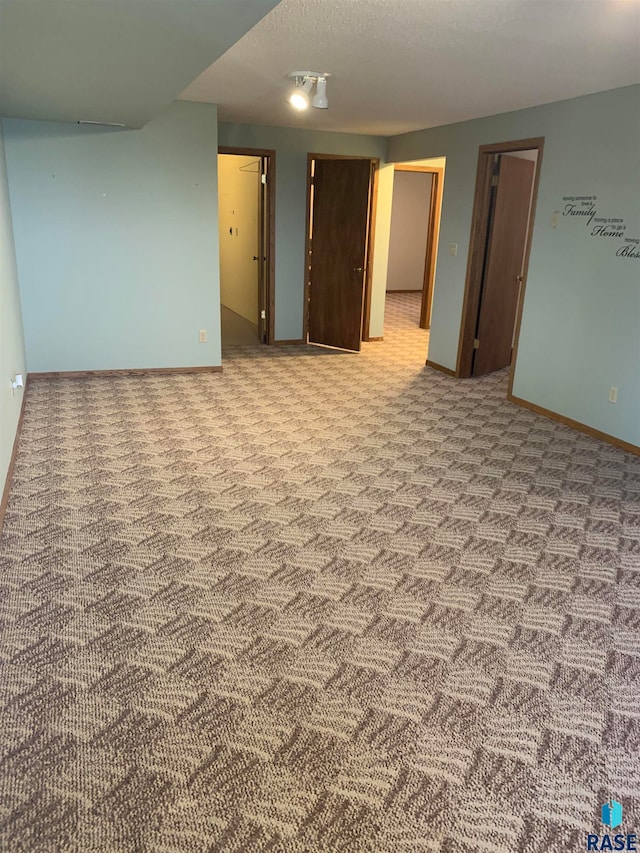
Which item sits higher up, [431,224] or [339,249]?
[431,224]

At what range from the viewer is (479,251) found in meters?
5.91

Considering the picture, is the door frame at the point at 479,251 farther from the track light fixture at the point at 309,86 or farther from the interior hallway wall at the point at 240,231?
the interior hallway wall at the point at 240,231

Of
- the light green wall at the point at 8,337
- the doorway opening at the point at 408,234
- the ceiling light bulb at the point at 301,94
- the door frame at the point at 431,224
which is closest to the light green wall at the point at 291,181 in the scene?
the door frame at the point at 431,224

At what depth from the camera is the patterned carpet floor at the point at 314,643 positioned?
Result: 168 cm

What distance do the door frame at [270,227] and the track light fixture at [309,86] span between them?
7.94 feet

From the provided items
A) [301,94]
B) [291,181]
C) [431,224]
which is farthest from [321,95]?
[431,224]

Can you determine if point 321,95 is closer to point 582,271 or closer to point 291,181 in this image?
point 582,271

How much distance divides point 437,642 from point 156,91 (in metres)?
3.26

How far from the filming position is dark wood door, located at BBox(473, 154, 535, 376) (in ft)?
19.2

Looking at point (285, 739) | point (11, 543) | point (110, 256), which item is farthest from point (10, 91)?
point (285, 739)

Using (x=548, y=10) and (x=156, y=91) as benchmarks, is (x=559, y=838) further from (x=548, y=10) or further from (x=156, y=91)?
(x=156, y=91)

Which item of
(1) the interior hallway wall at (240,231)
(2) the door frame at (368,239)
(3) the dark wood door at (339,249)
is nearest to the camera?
(3) the dark wood door at (339,249)

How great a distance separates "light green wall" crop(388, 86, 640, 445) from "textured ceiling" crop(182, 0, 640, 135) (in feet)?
0.68

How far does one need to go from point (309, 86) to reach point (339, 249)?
116 inches
